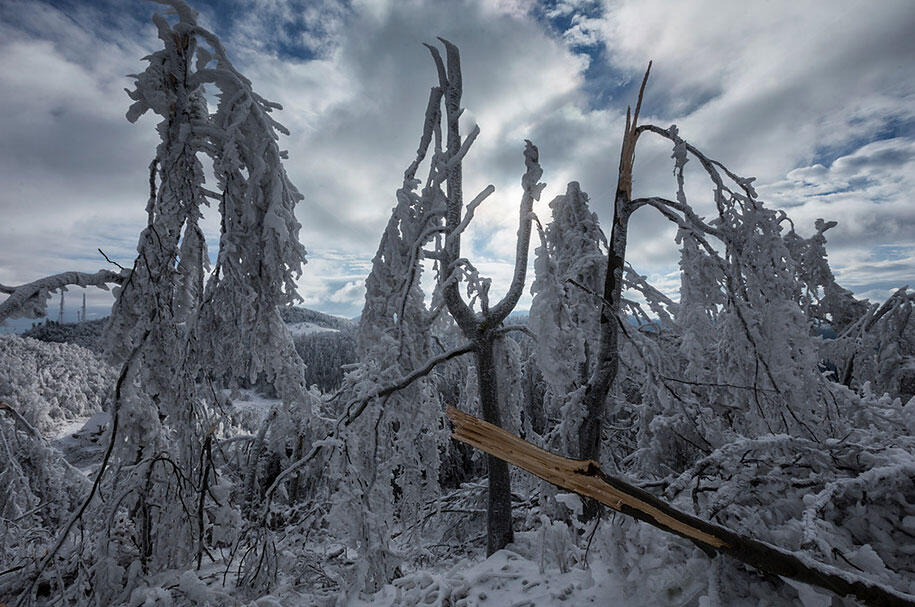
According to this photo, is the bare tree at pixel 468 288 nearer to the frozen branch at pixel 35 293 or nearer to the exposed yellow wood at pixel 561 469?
the exposed yellow wood at pixel 561 469

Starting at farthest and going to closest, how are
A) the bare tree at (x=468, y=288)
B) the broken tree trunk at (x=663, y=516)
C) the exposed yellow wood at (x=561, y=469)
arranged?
the bare tree at (x=468, y=288)
the exposed yellow wood at (x=561, y=469)
the broken tree trunk at (x=663, y=516)

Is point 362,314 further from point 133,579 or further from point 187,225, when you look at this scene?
point 133,579

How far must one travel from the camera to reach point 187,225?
4.00m

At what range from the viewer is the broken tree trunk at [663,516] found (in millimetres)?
1354

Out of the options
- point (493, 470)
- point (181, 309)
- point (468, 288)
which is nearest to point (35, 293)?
point (181, 309)

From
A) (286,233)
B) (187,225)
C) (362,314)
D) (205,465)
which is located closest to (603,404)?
(362,314)

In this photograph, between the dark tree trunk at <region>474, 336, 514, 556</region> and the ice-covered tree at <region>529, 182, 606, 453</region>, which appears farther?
the dark tree trunk at <region>474, 336, 514, 556</region>

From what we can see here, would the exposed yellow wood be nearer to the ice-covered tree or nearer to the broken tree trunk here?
the broken tree trunk

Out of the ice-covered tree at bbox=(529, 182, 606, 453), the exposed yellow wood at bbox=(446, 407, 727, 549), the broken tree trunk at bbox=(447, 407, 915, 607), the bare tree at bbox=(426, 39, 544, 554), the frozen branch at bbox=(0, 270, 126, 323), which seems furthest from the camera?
the bare tree at bbox=(426, 39, 544, 554)

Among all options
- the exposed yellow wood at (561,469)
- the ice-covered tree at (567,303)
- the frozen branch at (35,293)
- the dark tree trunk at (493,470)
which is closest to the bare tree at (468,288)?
the dark tree trunk at (493,470)

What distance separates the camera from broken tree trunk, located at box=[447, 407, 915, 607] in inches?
53.3

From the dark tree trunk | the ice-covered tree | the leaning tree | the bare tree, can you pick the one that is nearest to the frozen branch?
the leaning tree

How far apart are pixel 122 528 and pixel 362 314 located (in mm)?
4351

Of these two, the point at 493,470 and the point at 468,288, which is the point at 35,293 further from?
the point at 493,470
